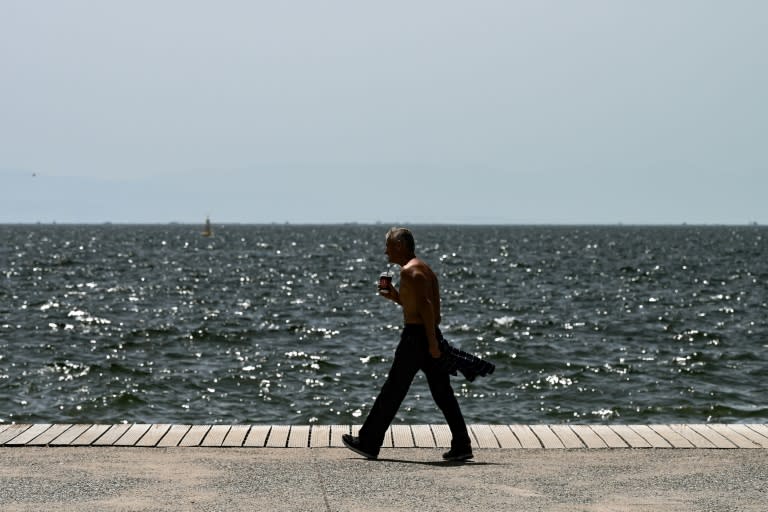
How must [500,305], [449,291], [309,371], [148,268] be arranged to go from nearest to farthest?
1. [309,371]
2. [500,305]
3. [449,291]
4. [148,268]

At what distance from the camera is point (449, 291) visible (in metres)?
43.6

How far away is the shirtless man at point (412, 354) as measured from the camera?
25.5ft

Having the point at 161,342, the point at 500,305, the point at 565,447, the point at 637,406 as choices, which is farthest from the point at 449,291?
the point at 565,447

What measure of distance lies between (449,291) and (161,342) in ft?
66.2

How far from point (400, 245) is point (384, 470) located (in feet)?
5.30

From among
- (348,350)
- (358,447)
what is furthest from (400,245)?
(348,350)

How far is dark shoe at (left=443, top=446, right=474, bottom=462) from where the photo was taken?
25.4ft

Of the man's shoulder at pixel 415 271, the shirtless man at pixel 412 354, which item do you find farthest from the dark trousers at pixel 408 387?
the man's shoulder at pixel 415 271

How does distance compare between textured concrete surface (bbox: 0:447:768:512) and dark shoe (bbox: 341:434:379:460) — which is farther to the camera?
dark shoe (bbox: 341:434:379:460)

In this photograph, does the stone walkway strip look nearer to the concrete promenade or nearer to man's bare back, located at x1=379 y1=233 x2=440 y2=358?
the concrete promenade

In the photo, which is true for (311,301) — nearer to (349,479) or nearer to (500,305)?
(500,305)

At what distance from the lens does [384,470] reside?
24.3ft

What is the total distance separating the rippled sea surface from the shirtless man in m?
7.52

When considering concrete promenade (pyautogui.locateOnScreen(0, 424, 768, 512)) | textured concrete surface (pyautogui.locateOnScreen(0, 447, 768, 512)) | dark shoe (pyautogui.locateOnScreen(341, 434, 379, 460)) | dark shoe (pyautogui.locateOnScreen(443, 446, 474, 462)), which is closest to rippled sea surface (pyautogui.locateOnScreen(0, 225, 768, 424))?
concrete promenade (pyautogui.locateOnScreen(0, 424, 768, 512))
